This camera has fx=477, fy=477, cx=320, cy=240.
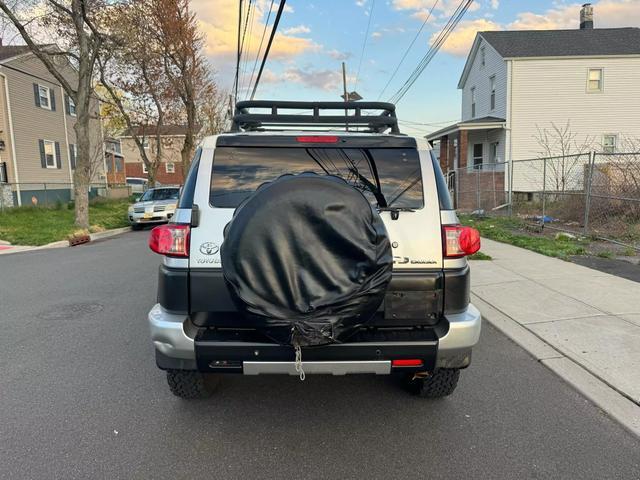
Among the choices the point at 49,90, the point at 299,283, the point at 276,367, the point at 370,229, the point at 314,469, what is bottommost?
the point at 314,469

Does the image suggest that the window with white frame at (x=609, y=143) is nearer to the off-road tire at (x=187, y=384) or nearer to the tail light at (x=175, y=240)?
the off-road tire at (x=187, y=384)

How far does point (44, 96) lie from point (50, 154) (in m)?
3.05

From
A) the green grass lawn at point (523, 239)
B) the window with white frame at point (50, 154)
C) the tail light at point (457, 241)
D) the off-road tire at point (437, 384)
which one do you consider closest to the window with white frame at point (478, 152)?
the green grass lawn at point (523, 239)

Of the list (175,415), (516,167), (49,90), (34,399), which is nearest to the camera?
(175,415)

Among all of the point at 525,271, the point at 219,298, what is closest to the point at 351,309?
the point at 219,298

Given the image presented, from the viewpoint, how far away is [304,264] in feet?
7.87

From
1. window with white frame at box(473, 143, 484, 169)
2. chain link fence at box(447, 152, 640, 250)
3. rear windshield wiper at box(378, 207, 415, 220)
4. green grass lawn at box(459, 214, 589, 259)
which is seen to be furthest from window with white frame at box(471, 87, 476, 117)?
rear windshield wiper at box(378, 207, 415, 220)

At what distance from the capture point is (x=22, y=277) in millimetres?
8273

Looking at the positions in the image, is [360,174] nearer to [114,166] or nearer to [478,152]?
[478,152]

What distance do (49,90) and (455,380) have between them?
28930mm

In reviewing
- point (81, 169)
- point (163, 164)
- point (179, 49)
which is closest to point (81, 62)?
point (81, 169)

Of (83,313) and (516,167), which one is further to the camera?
(516,167)

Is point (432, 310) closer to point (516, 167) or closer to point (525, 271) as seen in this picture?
point (525, 271)

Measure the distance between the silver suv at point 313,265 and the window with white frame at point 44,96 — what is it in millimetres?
27049
